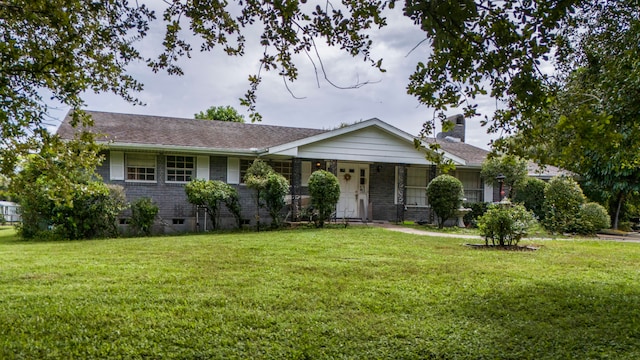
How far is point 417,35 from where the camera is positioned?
Result: 163 inches

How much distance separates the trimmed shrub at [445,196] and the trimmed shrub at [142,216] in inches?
377

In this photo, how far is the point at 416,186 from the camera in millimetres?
18438

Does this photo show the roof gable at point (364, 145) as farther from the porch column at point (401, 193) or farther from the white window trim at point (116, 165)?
the white window trim at point (116, 165)

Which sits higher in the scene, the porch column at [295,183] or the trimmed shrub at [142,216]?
the porch column at [295,183]

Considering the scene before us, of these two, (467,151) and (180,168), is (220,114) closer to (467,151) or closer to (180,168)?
(180,168)

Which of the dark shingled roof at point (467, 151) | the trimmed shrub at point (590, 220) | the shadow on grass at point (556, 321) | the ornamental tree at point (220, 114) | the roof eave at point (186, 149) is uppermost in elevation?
Answer: the ornamental tree at point (220, 114)

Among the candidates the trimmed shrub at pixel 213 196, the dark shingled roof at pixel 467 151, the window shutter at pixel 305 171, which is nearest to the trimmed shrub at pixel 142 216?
the trimmed shrub at pixel 213 196

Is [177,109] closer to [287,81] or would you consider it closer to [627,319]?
[287,81]

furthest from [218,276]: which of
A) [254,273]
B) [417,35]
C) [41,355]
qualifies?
[417,35]

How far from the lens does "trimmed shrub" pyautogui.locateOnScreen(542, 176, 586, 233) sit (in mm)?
14422

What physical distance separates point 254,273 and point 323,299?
1680 millimetres

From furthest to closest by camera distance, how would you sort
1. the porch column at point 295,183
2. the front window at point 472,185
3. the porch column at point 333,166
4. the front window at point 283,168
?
the front window at point 472,185, the front window at point 283,168, the porch column at point 333,166, the porch column at point 295,183

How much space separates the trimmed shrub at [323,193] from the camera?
45.5 feet

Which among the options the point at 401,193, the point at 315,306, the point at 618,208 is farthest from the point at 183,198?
the point at 618,208
